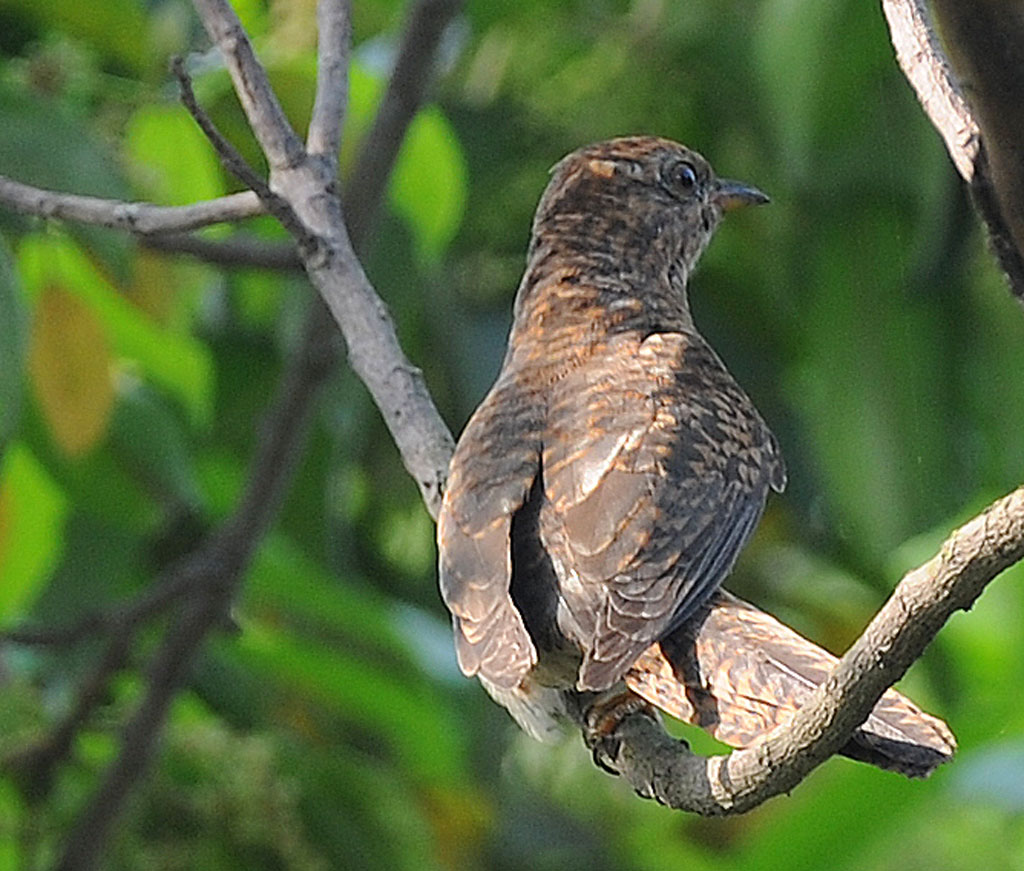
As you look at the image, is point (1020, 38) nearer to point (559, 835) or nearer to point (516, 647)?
point (516, 647)

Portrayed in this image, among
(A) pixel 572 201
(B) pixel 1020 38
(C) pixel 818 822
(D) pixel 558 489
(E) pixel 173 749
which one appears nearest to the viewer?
(B) pixel 1020 38

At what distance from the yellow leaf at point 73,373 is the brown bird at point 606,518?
0.59 m

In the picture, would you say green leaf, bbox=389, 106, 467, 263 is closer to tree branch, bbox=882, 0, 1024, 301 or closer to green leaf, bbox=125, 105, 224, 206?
green leaf, bbox=125, 105, 224, 206

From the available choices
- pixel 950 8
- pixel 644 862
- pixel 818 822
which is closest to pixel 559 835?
pixel 644 862

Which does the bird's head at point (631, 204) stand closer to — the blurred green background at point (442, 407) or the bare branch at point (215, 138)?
the blurred green background at point (442, 407)

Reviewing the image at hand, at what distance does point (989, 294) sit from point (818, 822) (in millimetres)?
994

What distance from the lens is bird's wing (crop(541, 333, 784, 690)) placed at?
7.32ft

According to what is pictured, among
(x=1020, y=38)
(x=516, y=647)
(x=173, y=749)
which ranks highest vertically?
(x=1020, y=38)

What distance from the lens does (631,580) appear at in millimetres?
2254

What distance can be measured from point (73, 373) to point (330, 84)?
707 mm

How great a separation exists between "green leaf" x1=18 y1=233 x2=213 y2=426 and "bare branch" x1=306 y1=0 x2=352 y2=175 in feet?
3.51

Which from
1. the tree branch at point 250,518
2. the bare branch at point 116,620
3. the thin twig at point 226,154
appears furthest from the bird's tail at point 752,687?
the tree branch at point 250,518

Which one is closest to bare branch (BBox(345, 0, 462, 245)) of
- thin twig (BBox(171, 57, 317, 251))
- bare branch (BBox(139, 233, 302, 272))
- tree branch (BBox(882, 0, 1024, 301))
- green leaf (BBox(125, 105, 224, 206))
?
bare branch (BBox(139, 233, 302, 272))

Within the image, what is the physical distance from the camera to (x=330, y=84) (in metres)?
2.58
